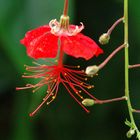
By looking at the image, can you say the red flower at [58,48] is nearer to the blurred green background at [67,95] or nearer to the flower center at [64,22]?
the flower center at [64,22]

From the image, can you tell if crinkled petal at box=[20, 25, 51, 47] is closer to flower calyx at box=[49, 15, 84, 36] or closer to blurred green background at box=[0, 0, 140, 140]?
flower calyx at box=[49, 15, 84, 36]

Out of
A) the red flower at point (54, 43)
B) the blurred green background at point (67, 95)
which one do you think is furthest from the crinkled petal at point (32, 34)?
the blurred green background at point (67, 95)

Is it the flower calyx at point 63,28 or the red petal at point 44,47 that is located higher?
the flower calyx at point 63,28

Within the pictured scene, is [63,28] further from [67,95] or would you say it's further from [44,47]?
[67,95]

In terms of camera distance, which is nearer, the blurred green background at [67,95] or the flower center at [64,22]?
the flower center at [64,22]

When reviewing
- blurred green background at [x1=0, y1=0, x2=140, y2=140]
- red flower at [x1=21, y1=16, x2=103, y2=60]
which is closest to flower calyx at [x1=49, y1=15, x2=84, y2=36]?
red flower at [x1=21, y1=16, x2=103, y2=60]

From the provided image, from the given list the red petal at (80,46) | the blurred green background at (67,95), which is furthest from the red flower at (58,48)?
the blurred green background at (67,95)

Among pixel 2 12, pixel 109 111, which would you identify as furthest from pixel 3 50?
pixel 109 111
